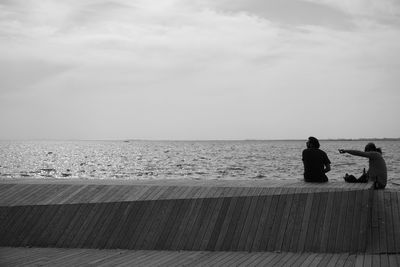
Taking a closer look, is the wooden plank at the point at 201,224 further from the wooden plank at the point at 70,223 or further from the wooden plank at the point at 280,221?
the wooden plank at the point at 70,223

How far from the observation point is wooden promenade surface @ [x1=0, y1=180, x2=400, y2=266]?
32.2ft

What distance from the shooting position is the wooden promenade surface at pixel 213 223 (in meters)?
9.80

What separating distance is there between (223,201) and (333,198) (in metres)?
2.26

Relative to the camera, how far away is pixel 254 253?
991 cm

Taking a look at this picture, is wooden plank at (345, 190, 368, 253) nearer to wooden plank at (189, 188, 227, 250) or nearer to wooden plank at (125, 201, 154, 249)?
wooden plank at (189, 188, 227, 250)

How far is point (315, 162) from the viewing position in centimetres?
1248

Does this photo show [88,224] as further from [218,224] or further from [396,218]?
[396,218]

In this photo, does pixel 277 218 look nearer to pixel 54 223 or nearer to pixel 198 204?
pixel 198 204

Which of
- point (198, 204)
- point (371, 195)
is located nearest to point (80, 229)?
point (198, 204)

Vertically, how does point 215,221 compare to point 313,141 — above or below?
below

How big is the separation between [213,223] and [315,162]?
321 centimetres

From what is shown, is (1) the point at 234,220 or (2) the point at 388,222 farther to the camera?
(1) the point at 234,220

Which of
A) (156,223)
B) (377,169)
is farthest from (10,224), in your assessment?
(377,169)

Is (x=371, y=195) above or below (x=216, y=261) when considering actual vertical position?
above
